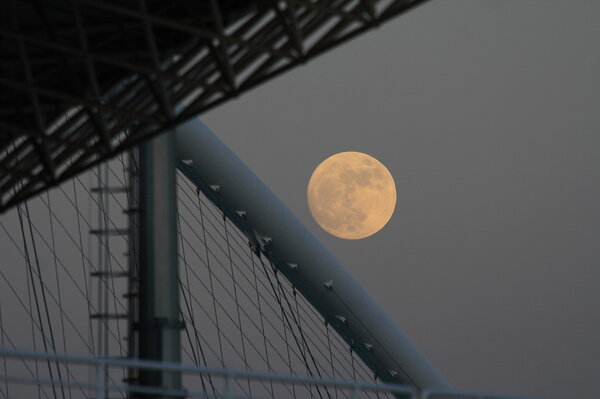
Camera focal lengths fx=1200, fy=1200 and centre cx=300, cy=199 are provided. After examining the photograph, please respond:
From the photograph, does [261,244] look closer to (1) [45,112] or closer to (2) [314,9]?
(1) [45,112]

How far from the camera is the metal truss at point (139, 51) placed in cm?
1730

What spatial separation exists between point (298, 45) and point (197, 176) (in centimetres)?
1114

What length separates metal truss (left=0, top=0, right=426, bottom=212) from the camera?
681 inches

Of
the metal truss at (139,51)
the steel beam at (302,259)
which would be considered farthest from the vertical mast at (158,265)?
the steel beam at (302,259)

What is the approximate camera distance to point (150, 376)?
19609 mm

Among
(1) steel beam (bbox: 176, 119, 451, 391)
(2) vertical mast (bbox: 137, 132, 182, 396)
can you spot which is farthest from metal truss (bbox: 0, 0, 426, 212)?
(1) steel beam (bbox: 176, 119, 451, 391)

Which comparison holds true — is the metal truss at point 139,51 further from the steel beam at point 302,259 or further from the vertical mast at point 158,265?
the steel beam at point 302,259

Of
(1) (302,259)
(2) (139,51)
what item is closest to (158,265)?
(2) (139,51)

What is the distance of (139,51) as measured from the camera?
1898 cm

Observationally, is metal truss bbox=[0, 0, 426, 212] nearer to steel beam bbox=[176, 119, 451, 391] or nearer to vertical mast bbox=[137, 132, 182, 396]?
vertical mast bbox=[137, 132, 182, 396]

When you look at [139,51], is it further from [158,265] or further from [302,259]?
[302,259]

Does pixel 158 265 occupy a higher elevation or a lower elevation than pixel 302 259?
lower

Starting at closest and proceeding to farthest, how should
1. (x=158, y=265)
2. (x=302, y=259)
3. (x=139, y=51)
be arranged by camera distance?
(x=139, y=51) → (x=158, y=265) → (x=302, y=259)

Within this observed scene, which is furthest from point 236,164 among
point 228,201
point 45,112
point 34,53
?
point 34,53
